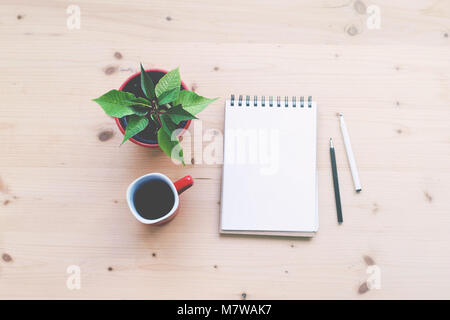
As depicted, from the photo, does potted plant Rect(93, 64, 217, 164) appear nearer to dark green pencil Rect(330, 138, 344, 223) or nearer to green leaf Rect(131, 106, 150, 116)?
green leaf Rect(131, 106, 150, 116)

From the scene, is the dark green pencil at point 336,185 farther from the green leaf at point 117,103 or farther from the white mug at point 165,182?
the green leaf at point 117,103

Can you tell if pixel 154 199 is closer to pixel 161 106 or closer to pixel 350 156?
pixel 161 106

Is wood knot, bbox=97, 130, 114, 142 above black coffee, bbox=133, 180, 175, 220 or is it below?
above

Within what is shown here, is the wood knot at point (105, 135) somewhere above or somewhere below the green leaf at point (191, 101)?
below

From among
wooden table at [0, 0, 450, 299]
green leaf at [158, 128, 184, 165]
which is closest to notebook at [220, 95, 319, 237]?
wooden table at [0, 0, 450, 299]

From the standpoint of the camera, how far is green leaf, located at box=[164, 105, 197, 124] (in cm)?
49

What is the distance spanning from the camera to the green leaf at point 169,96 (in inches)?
19.5

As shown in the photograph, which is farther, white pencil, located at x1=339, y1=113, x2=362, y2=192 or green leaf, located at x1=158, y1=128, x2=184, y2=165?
white pencil, located at x1=339, y1=113, x2=362, y2=192

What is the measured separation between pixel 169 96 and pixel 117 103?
8 centimetres

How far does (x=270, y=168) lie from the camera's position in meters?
0.65

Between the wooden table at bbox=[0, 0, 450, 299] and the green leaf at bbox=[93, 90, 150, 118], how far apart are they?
0.59ft

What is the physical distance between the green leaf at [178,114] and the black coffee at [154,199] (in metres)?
0.13

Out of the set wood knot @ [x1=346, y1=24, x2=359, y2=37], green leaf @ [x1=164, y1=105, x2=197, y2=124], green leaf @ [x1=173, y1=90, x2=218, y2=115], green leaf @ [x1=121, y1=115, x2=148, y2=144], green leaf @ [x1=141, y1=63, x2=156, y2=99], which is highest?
wood knot @ [x1=346, y1=24, x2=359, y2=37]

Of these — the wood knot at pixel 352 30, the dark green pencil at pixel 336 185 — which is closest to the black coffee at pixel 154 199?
the dark green pencil at pixel 336 185
